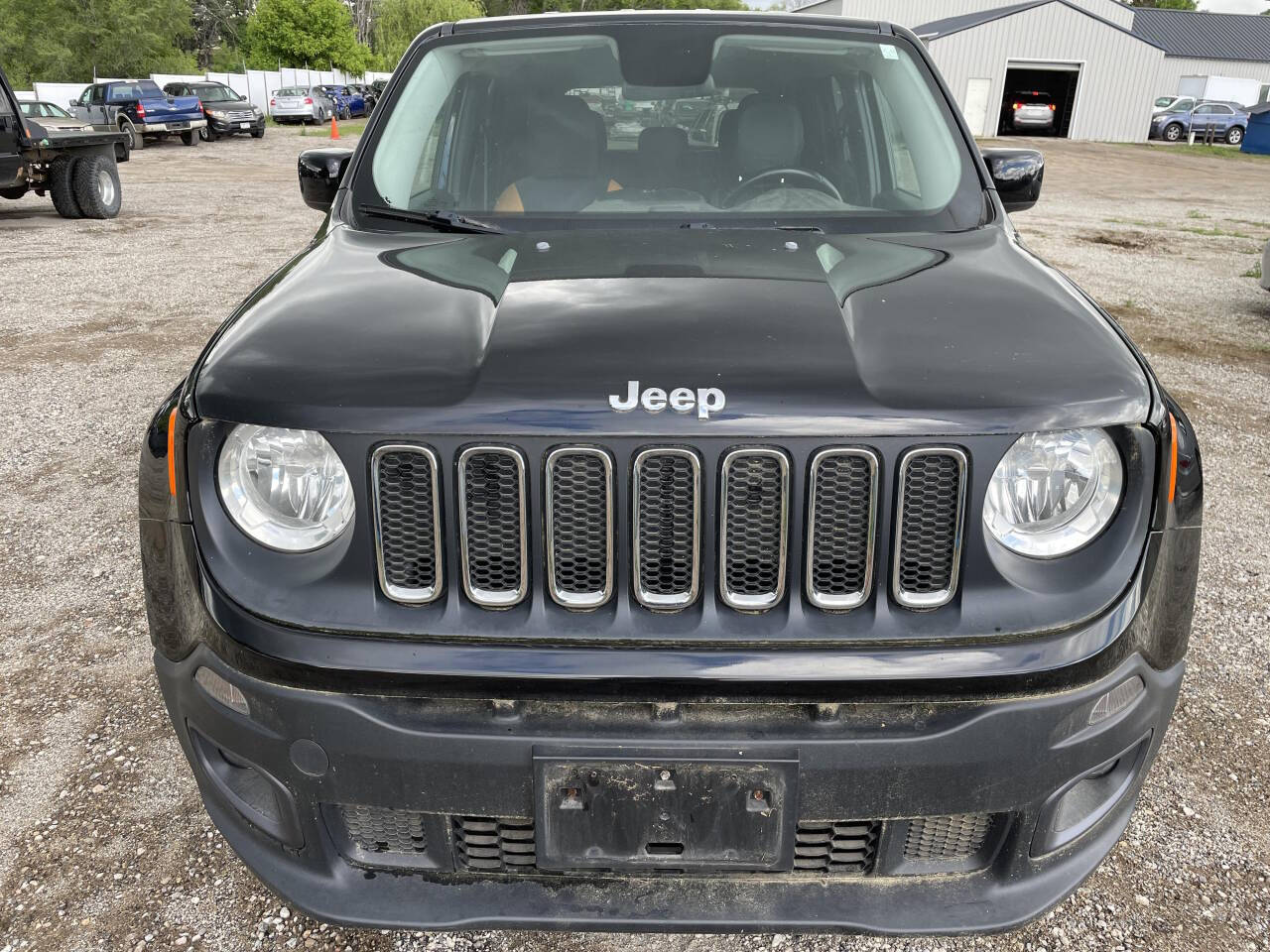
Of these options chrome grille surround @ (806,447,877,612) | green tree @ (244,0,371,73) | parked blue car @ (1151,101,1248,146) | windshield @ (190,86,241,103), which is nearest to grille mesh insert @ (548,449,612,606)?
chrome grille surround @ (806,447,877,612)

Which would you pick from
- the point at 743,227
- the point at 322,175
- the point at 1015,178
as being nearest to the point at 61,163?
the point at 322,175

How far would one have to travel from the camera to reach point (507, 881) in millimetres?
1783

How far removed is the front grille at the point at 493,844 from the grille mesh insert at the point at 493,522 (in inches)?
15.3

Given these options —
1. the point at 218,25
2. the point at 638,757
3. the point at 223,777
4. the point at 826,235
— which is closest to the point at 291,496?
the point at 223,777

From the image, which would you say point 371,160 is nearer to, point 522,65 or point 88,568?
point 522,65

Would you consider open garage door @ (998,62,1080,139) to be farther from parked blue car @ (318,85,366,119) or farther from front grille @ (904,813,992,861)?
front grille @ (904,813,992,861)

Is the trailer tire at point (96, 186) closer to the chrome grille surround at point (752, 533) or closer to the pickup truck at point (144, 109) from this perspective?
the chrome grille surround at point (752, 533)

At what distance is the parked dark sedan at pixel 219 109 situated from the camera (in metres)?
29.6

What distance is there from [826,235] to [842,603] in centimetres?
108

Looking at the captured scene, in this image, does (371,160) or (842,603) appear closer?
(842,603)

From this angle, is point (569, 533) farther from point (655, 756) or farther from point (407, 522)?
point (655, 756)

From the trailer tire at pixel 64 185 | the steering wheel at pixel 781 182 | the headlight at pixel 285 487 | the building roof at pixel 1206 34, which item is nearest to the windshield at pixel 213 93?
the trailer tire at pixel 64 185

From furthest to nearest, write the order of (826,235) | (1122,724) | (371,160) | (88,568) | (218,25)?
(218,25), (88,568), (371,160), (826,235), (1122,724)

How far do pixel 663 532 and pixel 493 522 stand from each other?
0.26m
